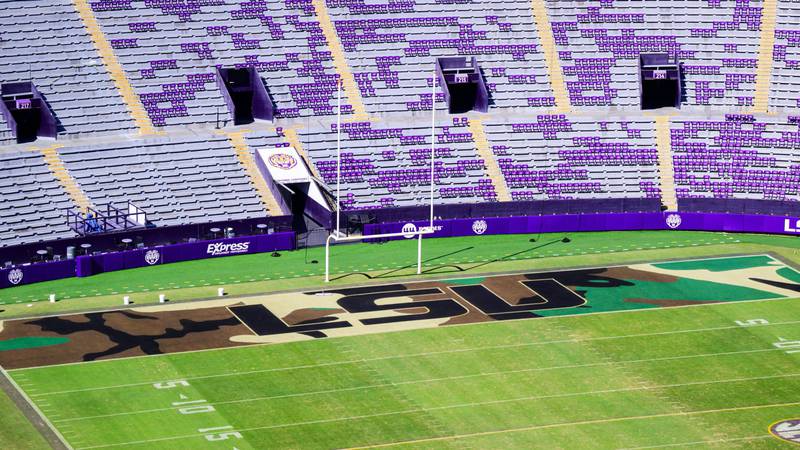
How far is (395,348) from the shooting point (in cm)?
7200

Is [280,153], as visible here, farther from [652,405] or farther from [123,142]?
[652,405]

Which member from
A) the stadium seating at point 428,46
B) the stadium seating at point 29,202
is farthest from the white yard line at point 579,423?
the stadium seating at point 428,46

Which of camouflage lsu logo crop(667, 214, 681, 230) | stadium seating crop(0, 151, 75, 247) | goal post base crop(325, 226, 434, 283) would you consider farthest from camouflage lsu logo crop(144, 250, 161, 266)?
camouflage lsu logo crop(667, 214, 681, 230)

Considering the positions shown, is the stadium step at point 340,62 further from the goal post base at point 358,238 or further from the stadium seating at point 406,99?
the goal post base at point 358,238

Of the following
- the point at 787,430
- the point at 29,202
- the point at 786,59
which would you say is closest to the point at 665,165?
the point at 786,59

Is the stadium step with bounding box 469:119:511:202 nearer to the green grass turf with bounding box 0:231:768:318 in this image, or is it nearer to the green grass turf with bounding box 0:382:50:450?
the green grass turf with bounding box 0:231:768:318

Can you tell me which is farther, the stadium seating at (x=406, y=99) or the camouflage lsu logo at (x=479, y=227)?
the camouflage lsu logo at (x=479, y=227)

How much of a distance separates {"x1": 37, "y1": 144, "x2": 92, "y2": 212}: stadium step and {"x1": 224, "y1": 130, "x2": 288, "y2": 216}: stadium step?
1020 cm

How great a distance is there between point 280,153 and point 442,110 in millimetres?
12075

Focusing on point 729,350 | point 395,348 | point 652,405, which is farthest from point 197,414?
point 729,350

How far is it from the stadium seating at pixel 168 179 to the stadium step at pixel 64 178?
1.03 ft

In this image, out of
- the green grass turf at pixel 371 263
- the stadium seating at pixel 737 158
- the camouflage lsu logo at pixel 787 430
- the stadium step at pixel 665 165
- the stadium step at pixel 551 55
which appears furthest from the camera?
the stadium step at pixel 551 55

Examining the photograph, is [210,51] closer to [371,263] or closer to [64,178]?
[64,178]

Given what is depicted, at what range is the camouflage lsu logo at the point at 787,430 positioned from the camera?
62.0 meters
